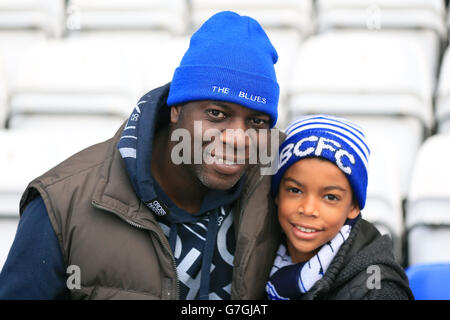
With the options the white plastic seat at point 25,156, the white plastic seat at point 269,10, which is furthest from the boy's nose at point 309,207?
the white plastic seat at point 269,10

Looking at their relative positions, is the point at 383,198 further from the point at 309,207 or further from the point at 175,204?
the point at 175,204

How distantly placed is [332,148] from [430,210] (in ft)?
2.00

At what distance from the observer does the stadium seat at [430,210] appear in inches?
69.2

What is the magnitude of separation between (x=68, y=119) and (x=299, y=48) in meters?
0.96

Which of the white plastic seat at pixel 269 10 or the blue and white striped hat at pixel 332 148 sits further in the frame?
the white plastic seat at pixel 269 10

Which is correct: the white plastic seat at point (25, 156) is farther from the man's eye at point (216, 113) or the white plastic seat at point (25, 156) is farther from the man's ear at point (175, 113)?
the man's eye at point (216, 113)

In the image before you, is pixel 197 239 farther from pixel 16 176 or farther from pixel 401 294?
pixel 16 176

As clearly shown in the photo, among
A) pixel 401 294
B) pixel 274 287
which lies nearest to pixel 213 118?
pixel 274 287

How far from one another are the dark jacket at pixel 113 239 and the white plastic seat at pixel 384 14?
157cm

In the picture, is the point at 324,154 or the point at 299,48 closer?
the point at 324,154

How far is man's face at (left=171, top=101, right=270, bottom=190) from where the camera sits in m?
1.28

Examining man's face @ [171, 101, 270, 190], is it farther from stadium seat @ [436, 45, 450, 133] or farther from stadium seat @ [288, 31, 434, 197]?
stadium seat @ [436, 45, 450, 133]

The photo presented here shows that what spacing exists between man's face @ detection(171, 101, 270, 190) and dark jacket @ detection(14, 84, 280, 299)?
135 mm

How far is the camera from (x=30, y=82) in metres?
2.29
